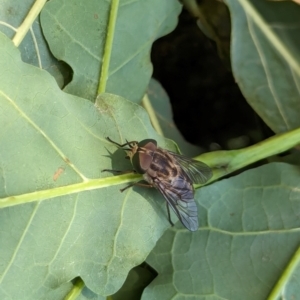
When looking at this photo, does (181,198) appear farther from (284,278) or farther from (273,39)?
(273,39)

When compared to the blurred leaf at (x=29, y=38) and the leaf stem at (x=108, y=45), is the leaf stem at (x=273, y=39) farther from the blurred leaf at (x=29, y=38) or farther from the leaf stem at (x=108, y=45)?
the blurred leaf at (x=29, y=38)

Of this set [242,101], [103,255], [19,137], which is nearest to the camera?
[19,137]

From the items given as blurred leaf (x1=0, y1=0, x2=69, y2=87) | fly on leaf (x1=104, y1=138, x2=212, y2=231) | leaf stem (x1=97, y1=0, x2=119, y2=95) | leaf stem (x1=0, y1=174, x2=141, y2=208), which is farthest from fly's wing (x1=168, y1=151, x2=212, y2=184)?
blurred leaf (x1=0, y1=0, x2=69, y2=87)

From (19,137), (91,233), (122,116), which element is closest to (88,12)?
(122,116)

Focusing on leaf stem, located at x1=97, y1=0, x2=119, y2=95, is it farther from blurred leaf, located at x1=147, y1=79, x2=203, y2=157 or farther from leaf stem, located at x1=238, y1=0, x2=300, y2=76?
leaf stem, located at x1=238, y1=0, x2=300, y2=76

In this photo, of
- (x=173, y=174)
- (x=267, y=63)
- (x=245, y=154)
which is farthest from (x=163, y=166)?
(x=267, y=63)

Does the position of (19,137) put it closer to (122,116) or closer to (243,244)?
(122,116)

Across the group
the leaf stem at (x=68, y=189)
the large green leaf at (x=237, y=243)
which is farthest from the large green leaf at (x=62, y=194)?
the large green leaf at (x=237, y=243)
